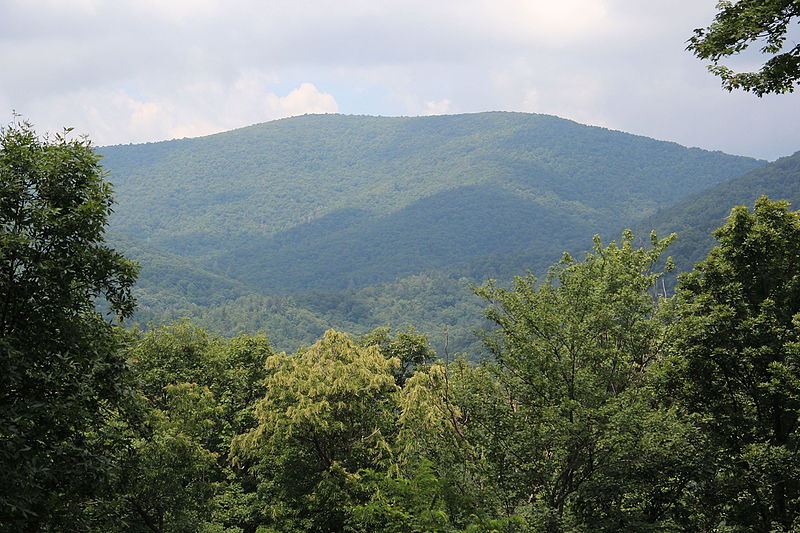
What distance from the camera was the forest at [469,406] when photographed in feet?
33.7

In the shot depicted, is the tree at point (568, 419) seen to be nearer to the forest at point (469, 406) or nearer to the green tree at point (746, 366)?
the forest at point (469, 406)

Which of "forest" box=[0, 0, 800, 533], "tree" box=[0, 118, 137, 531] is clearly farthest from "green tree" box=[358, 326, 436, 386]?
"tree" box=[0, 118, 137, 531]

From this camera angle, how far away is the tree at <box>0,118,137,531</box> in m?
9.66

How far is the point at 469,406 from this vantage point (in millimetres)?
14562

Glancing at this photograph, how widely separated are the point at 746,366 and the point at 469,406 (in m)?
7.18

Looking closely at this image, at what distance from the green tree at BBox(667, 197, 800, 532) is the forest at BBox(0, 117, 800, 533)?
6 centimetres

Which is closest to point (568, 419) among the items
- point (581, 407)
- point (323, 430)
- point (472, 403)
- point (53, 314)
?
point (581, 407)

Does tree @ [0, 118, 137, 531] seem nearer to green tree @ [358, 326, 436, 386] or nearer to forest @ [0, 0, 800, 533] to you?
forest @ [0, 0, 800, 533]

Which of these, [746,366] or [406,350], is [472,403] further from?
[406,350]

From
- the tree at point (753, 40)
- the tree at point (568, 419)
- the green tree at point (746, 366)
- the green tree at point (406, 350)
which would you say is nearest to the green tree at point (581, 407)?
the tree at point (568, 419)

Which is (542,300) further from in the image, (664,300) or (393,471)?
(393,471)

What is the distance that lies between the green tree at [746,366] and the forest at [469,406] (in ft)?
0.18

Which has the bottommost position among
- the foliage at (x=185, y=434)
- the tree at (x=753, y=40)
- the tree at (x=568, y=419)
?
the foliage at (x=185, y=434)

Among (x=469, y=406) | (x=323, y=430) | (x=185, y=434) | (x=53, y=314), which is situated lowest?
(x=185, y=434)
